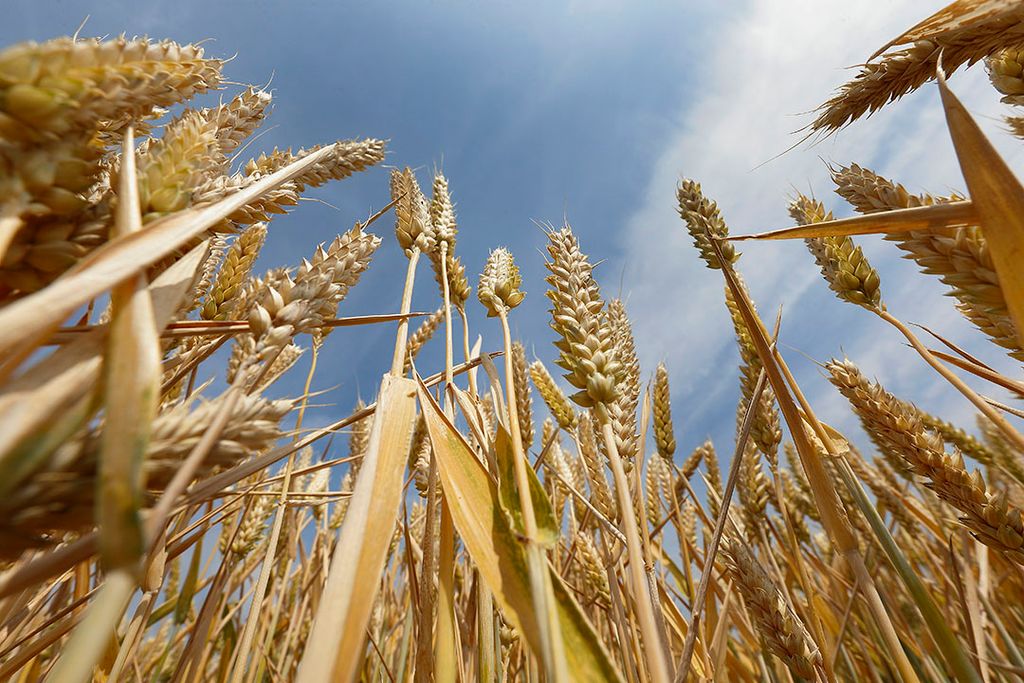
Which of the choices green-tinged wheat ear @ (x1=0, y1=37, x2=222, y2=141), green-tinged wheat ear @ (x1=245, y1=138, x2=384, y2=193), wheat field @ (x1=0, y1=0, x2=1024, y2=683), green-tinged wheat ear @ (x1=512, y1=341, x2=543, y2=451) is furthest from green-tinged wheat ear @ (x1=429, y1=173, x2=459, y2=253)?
green-tinged wheat ear @ (x1=0, y1=37, x2=222, y2=141)

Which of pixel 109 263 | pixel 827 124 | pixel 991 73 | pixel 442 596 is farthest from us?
pixel 827 124

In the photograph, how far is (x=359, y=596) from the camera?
50 centimetres

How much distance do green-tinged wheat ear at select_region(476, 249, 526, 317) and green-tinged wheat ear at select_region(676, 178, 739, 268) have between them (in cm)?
55

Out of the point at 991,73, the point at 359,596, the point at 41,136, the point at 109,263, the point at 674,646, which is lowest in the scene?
the point at 674,646

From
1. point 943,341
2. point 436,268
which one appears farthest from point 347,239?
point 943,341

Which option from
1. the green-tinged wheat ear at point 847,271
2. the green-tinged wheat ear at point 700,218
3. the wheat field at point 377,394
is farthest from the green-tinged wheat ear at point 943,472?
the green-tinged wheat ear at point 700,218

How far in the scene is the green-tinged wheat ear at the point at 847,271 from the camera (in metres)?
1.15

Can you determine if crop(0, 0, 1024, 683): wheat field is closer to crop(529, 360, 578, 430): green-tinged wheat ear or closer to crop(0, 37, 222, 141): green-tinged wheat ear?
crop(0, 37, 222, 141): green-tinged wheat ear

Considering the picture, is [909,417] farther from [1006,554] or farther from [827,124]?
[827,124]

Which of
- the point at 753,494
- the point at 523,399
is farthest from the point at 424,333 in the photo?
the point at 753,494

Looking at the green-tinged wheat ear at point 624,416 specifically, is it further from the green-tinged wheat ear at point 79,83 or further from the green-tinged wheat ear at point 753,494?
the green-tinged wheat ear at point 753,494

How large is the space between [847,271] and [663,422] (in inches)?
44.3

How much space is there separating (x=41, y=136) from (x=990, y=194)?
3.59ft

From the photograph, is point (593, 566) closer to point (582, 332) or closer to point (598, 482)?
point (598, 482)
